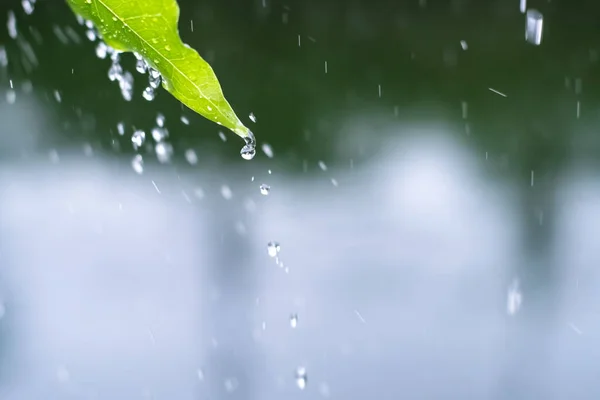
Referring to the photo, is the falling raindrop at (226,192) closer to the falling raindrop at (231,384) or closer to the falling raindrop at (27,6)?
the falling raindrop at (231,384)

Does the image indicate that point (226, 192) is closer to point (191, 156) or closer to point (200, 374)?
point (191, 156)

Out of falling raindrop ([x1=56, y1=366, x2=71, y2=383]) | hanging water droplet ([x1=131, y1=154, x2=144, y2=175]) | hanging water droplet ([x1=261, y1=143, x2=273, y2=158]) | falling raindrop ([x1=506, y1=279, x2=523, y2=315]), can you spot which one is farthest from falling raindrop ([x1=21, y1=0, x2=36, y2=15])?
falling raindrop ([x1=506, y1=279, x2=523, y2=315])

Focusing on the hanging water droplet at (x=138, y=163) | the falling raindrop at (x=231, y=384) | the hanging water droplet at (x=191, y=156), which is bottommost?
the falling raindrop at (x=231, y=384)

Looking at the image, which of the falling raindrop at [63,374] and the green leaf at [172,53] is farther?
the falling raindrop at [63,374]

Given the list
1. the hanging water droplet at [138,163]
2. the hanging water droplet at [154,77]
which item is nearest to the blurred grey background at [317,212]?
the hanging water droplet at [138,163]

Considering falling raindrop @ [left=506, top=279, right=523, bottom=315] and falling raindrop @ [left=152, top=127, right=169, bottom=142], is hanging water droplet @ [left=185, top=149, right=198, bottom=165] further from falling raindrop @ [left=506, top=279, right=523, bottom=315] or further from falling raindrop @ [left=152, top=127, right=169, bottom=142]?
falling raindrop @ [left=506, top=279, right=523, bottom=315]

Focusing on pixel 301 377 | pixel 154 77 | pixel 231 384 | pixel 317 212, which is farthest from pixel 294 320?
pixel 154 77

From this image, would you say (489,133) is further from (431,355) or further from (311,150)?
(431,355)
